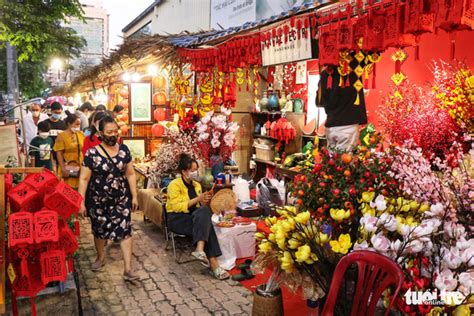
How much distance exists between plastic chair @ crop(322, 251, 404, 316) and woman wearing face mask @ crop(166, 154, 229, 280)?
2811 mm

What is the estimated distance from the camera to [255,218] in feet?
20.2

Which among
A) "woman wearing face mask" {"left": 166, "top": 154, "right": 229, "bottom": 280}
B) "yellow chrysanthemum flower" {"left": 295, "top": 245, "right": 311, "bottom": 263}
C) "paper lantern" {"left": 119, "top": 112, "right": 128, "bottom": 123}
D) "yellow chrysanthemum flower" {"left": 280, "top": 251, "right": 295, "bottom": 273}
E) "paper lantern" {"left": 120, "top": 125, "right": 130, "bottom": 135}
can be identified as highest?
"paper lantern" {"left": 119, "top": 112, "right": 128, "bottom": 123}

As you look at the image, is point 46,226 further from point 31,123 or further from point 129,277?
point 31,123

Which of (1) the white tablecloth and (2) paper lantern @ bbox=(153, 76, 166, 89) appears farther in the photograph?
(2) paper lantern @ bbox=(153, 76, 166, 89)

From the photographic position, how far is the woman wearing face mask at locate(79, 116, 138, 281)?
4.78 m

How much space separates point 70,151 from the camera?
665 cm

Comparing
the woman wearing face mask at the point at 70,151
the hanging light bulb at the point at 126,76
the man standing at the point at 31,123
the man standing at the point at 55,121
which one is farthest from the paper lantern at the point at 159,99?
→ the woman wearing face mask at the point at 70,151

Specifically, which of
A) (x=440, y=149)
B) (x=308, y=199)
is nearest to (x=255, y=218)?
(x=440, y=149)

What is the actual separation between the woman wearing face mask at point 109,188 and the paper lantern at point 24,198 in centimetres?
166

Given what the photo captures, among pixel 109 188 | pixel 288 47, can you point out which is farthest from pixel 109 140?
pixel 288 47

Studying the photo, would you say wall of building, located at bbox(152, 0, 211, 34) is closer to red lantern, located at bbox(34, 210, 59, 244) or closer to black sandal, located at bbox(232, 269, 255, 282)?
black sandal, located at bbox(232, 269, 255, 282)

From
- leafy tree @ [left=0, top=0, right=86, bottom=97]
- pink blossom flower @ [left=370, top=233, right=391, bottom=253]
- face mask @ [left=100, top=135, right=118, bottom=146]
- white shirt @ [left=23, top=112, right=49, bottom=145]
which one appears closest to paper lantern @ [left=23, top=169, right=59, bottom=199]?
face mask @ [left=100, top=135, right=118, bottom=146]

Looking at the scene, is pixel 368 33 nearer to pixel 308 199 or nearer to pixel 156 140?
pixel 308 199

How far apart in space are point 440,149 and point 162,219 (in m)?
3.86
